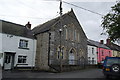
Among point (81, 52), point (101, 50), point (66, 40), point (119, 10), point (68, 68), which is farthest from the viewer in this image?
point (101, 50)

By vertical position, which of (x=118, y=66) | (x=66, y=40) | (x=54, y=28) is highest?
(x=54, y=28)

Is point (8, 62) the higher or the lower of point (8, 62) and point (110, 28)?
the lower

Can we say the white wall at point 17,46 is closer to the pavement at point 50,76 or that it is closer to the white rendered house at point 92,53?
the pavement at point 50,76

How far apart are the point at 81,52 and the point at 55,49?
830 centimetres

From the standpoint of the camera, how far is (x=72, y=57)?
26.0m

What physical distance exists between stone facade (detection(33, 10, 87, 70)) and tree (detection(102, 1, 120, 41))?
6809 mm

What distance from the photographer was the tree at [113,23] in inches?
619

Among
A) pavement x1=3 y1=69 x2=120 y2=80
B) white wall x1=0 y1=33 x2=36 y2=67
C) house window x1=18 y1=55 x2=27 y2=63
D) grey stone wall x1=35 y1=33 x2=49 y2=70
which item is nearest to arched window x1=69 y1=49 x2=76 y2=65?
grey stone wall x1=35 y1=33 x2=49 y2=70

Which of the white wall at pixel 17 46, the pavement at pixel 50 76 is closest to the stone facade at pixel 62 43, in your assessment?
the white wall at pixel 17 46

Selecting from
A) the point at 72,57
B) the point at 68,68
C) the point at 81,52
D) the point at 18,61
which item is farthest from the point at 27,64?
the point at 81,52

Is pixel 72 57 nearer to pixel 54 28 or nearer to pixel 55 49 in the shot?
pixel 55 49

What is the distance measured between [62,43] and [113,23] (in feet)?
34.0

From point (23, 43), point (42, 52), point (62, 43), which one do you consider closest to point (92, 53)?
point (62, 43)

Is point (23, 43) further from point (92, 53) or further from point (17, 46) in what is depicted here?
point (92, 53)
